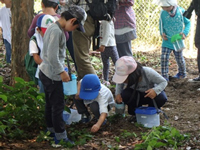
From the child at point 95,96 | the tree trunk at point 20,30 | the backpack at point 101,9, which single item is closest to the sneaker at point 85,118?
the child at point 95,96

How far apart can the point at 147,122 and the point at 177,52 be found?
9.12ft

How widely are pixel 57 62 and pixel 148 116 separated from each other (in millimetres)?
1371

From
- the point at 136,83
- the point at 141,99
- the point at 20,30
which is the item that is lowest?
the point at 141,99

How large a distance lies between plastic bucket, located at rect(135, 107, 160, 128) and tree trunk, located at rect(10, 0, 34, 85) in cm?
208

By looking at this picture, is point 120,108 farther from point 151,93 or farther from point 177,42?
Result: point 177,42

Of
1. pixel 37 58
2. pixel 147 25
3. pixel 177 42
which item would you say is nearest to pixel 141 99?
pixel 37 58

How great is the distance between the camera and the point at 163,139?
3482mm

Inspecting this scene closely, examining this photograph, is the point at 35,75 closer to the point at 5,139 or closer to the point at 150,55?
the point at 5,139

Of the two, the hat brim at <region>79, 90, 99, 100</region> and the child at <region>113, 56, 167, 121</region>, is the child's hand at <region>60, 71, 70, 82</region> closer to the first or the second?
the hat brim at <region>79, 90, 99, 100</region>

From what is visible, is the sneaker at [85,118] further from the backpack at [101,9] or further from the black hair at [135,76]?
the backpack at [101,9]

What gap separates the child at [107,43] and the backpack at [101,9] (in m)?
0.17

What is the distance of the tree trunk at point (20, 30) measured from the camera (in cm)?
533

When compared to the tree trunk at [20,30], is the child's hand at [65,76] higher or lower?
lower

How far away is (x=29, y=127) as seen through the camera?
13.6 feet
